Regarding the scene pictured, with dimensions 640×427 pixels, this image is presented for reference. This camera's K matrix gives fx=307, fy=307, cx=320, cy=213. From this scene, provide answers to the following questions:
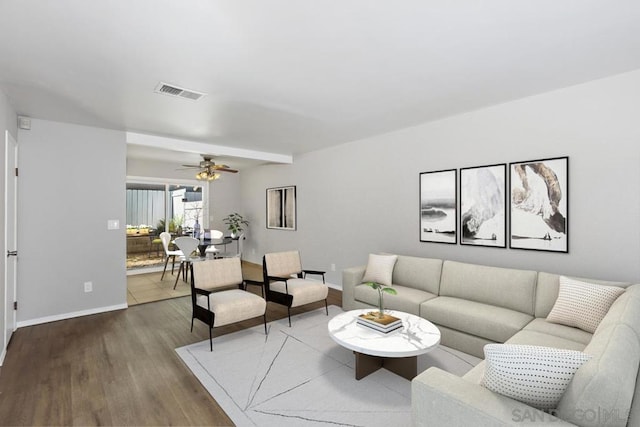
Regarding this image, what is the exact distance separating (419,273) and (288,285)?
1.65m

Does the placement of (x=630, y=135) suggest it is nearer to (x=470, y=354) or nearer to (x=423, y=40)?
(x=423, y=40)

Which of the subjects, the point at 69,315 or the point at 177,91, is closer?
the point at 177,91

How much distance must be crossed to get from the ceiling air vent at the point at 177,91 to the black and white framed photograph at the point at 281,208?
347 centimetres

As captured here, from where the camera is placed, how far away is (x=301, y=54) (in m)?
2.30

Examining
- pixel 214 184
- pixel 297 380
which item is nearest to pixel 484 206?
pixel 297 380

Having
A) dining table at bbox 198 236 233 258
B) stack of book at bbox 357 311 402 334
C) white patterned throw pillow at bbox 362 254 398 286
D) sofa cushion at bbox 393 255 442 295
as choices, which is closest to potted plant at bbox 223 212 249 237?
dining table at bbox 198 236 233 258

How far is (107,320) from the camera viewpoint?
3867mm

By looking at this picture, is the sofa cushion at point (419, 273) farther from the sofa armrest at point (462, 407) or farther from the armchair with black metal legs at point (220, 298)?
the sofa armrest at point (462, 407)

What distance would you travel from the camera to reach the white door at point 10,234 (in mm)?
3055

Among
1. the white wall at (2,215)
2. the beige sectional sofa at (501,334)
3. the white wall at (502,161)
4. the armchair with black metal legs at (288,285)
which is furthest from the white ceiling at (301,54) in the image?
the armchair with black metal legs at (288,285)

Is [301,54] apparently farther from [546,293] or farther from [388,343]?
[546,293]

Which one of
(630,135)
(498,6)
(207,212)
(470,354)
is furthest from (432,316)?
(207,212)

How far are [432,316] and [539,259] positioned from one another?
1275 mm

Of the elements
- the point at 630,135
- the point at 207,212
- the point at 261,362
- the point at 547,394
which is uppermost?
the point at 630,135
